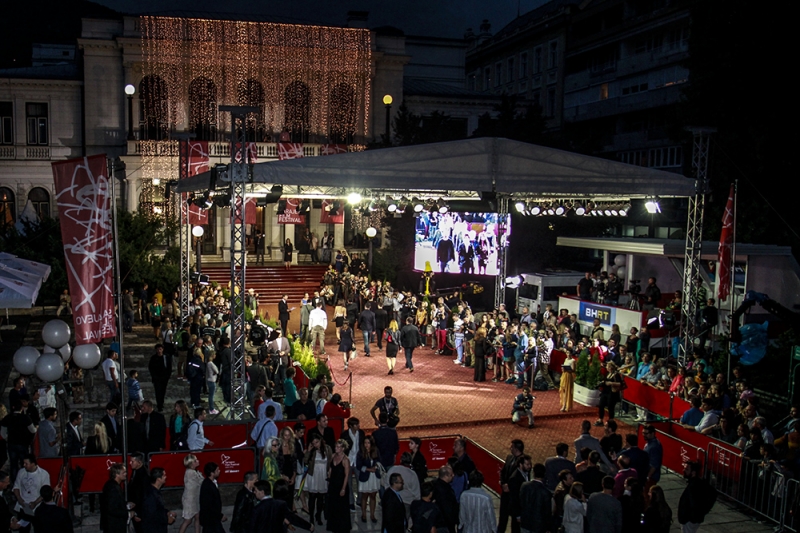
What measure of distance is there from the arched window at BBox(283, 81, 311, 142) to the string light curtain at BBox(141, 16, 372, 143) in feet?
0.18

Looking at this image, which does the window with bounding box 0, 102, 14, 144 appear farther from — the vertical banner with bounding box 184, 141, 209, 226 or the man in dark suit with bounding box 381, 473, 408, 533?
the man in dark suit with bounding box 381, 473, 408, 533

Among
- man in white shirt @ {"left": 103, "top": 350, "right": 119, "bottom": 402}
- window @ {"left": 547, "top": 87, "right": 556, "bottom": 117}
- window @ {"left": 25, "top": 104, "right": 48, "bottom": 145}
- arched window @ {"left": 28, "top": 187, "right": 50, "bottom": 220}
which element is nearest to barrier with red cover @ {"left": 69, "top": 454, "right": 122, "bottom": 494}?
man in white shirt @ {"left": 103, "top": 350, "right": 119, "bottom": 402}

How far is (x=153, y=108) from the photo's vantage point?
38594 mm

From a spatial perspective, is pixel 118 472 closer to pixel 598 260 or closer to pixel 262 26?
pixel 262 26

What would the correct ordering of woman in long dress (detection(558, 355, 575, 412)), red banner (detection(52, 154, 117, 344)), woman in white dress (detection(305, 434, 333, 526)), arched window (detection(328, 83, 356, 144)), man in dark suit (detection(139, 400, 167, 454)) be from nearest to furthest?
woman in white dress (detection(305, 434, 333, 526)), red banner (detection(52, 154, 117, 344)), man in dark suit (detection(139, 400, 167, 454)), woman in long dress (detection(558, 355, 575, 412)), arched window (detection(328, 83, 356, 144))

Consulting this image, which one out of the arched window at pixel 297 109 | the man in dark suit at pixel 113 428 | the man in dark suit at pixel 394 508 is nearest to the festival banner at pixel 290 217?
the arched window at pixel 297 109

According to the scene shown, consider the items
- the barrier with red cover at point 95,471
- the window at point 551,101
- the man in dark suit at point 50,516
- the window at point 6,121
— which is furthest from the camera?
the window at point 551,101

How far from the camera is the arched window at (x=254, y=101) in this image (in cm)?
3997

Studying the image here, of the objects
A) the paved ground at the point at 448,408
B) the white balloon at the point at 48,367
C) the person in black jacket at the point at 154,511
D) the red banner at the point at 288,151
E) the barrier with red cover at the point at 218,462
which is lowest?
the paved ground at the point at 448,408

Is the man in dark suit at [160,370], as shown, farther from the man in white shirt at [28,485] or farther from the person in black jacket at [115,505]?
the person in black jacket at [115,505]

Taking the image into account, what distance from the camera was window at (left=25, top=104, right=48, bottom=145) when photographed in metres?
39.1

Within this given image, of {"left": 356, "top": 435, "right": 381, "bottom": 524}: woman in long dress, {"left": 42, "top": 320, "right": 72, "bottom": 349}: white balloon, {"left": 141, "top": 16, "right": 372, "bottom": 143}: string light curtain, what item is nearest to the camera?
{"left": 356, "top": 435, "right": 381, "bottom": 524}: woman in long dress

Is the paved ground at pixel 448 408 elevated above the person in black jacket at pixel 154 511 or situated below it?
below

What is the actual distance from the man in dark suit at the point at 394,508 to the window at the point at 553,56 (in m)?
51.6
